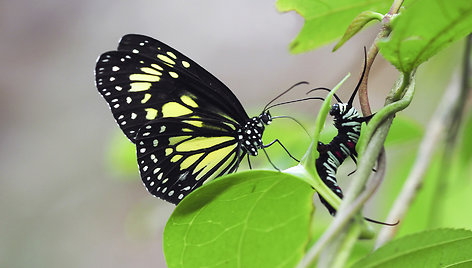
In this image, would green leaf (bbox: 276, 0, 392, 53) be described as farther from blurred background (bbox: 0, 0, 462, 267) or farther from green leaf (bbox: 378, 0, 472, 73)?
blurred background (bbox: 0, 0, 462, 267)

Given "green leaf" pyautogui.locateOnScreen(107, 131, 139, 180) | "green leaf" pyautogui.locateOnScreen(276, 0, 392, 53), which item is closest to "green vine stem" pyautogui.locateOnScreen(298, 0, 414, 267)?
"green leaf" pyautogui.locateOnScreen(276, 0, 392, 53)

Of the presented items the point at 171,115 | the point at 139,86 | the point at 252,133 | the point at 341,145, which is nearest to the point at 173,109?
the point at 171,115

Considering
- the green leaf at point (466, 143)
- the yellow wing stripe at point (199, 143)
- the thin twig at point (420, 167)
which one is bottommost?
the green leaf at point (466, 143)

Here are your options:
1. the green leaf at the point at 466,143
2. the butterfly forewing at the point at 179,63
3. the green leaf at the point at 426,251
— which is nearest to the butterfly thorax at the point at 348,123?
the green leaf at the point at 426,251

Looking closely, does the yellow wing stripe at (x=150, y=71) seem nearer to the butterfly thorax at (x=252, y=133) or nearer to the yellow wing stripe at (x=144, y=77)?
the yellow wing stripe at (x=144, y=77)

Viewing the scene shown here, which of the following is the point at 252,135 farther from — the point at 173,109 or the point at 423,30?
the point at 423,30

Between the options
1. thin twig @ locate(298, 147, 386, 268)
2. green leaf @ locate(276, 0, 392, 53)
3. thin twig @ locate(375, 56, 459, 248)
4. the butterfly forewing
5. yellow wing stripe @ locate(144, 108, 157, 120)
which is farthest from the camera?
yellow wing stripe @ locate(144, 108, 157, 120)
